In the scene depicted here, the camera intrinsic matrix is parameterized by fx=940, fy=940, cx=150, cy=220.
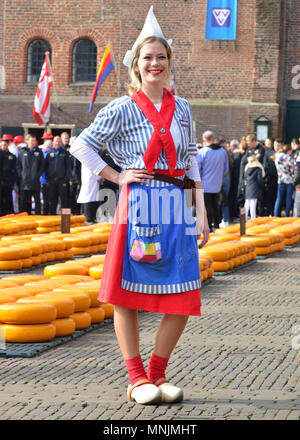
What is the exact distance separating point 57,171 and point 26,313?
1443 centimetres

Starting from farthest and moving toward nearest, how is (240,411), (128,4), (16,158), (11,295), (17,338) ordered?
1. (128,4)
2. (16,158)
3. (11,295)
4. (17,338)
5. (240,411)

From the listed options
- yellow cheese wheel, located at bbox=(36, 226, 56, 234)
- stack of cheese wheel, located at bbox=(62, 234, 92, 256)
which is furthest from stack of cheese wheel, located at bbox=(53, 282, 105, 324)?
yellow cheese wheel, located at bbox=(36, 226, 56, 234)

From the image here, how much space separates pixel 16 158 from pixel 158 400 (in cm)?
1730

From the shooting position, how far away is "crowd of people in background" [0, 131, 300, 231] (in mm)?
20328

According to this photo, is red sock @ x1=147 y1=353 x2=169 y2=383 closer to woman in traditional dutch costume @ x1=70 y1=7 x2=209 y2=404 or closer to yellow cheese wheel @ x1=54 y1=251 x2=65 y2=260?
woman in traditional dutch costume @ x1=70 y1=7 x2=209 y2=404

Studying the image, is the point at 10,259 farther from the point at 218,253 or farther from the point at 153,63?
the point at 153,63

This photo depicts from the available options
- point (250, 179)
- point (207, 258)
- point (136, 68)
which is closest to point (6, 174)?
point (250, 179)

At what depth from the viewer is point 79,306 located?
7.86 meters

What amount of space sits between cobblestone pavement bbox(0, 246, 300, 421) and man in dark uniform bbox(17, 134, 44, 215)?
12233 millimetres

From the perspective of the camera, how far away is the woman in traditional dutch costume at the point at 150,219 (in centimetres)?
522

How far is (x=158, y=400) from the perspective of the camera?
→ 5129 millimetres

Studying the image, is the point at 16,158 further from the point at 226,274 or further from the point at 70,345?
the point at 70,345

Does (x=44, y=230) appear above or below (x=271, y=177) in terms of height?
below

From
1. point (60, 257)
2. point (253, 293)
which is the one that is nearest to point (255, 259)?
point (60, 257)
